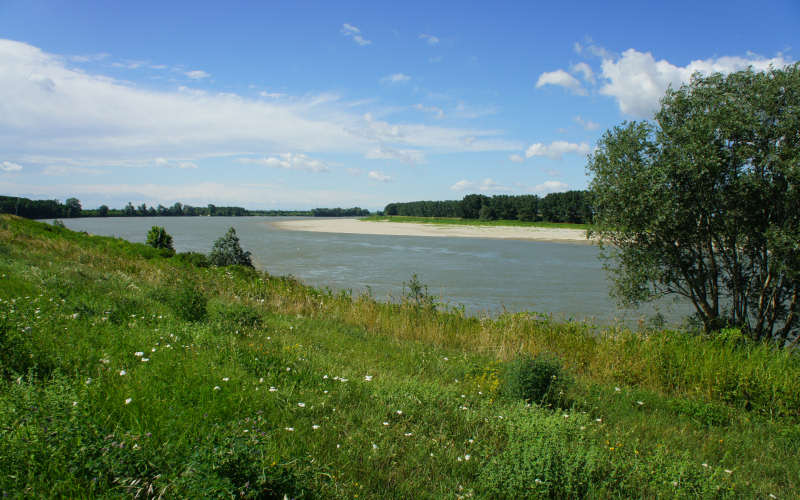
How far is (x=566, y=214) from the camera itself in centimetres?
9094

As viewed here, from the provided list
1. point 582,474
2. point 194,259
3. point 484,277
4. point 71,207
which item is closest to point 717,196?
point 582,474

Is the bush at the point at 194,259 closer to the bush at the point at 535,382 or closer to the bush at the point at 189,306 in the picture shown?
the bush at the point at 189,306

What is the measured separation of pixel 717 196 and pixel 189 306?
39.4 feet

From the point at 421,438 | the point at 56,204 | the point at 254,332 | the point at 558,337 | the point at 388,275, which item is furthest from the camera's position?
the point at 56,204

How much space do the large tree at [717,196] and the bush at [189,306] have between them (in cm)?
1043

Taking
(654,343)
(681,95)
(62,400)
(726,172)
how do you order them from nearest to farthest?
(62,400) < (654,343) < (726,172) < (681,95)

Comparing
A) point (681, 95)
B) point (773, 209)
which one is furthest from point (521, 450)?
point (681, 95)

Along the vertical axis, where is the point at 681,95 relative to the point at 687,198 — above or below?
above

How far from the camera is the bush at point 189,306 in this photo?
24.2 ft

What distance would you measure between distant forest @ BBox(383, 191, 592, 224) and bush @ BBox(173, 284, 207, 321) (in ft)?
204

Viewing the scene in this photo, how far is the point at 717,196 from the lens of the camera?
10.5m

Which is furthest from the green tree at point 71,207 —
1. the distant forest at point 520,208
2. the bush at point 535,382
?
the bush at point 535,382

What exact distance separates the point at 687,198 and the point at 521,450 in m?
9.85

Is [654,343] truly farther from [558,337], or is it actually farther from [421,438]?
[421,438]
